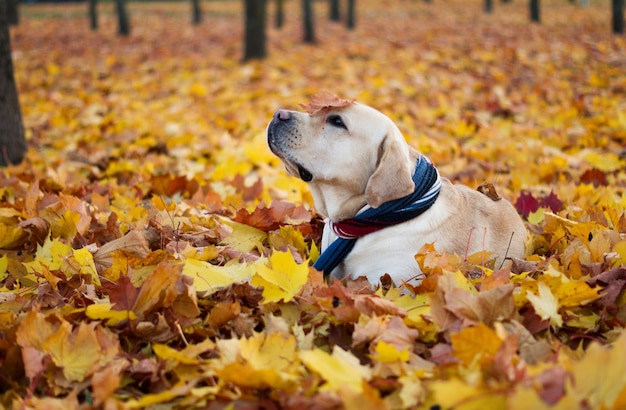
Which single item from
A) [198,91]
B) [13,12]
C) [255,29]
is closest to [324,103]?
[198,91]

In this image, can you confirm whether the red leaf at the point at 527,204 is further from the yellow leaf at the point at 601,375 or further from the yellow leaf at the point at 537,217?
the yellow leaf at the point at 601,375

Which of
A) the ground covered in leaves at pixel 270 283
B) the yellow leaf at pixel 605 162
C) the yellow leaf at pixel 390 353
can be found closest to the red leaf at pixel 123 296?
the ground covered in leaves at pixel 270 283

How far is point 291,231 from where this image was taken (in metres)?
3.54

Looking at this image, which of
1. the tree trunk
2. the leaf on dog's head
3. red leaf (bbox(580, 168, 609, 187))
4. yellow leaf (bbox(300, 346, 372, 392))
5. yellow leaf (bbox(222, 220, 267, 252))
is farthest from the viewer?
the tree trunk

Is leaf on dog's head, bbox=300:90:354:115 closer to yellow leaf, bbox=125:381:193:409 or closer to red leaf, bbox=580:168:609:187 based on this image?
yellow leaf, bbox=125:381:193:409

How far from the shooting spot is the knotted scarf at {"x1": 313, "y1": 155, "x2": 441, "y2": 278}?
3156 mm

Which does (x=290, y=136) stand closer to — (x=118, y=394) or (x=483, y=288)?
(x=483, y=288)

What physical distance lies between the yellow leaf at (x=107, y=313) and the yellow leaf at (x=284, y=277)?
526 mm

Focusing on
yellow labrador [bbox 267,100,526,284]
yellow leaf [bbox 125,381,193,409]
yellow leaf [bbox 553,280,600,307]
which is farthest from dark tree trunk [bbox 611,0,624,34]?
yellow leaf [bbox 125,381,193,409]

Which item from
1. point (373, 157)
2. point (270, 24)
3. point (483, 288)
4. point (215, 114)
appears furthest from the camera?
point (270, 24)

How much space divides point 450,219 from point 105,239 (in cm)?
196

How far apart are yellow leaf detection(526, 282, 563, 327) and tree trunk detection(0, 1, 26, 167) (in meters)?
5.20

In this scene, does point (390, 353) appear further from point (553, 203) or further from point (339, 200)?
point (553, 203)

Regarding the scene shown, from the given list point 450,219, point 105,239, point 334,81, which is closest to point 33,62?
point 334,81
